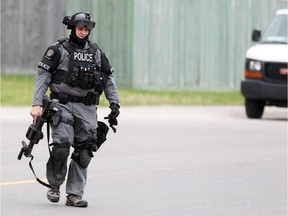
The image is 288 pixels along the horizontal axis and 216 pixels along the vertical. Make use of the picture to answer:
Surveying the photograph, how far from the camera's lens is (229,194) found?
1266 centimetres

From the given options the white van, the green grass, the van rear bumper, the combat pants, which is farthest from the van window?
the combat pants

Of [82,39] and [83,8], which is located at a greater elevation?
[82,39]

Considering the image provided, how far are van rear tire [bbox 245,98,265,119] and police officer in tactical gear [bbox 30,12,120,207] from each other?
40.9 ft

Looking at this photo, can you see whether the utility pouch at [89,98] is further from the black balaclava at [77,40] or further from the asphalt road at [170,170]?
the asphalt road at [170,170]

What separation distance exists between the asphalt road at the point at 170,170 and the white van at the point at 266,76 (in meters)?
0.60

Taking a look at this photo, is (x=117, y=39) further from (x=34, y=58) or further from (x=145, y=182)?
(x=145, y=182)

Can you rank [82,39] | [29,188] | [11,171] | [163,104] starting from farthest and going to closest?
1. [163,104]
2. [11,171]
3. [29,188]
4. [82,39]

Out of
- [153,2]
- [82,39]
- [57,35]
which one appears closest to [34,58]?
[57,35]

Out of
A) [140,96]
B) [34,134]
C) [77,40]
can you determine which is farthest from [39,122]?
[140,96]

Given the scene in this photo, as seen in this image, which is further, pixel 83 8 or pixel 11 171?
pixel 83 8

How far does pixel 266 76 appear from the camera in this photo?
77.4 feet

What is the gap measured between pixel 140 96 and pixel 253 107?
4204 mm

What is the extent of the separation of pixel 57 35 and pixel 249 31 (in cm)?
472

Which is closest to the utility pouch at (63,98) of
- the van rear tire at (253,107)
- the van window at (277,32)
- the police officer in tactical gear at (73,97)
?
the police officer in tactical gear at (73,97)
